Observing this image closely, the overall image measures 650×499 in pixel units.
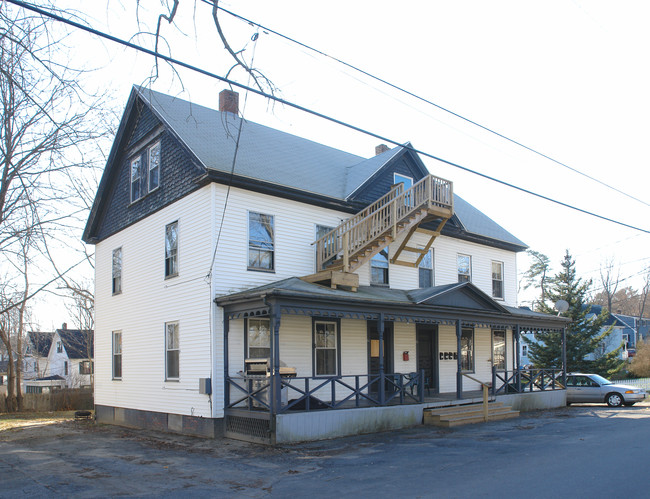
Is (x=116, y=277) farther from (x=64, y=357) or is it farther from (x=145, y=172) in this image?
(x=64, y=357)

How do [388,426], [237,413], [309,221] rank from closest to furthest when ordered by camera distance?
1. [237,413]
2. [388,426]
3. [309,221]

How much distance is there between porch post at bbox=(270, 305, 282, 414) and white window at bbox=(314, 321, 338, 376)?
11.5ft

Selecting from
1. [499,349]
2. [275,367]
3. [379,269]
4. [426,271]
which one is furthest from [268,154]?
[499,349]

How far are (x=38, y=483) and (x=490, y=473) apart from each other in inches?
306

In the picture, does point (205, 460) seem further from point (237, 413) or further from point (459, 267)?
point (459, 267)

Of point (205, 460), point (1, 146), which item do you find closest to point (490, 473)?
point (205, 460)

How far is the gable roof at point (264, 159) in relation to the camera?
648 inches

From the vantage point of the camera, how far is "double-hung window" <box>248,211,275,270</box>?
53.3 ft

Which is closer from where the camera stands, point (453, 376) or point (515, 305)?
point (453, 376)

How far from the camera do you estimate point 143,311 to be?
739 inches

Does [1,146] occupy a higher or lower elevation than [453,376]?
higher

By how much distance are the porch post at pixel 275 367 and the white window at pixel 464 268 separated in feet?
36.5

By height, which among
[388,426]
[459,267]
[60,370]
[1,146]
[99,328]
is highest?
[1,146]

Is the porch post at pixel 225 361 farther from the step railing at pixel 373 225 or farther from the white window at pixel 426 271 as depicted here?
the white window at pixel 426 271
